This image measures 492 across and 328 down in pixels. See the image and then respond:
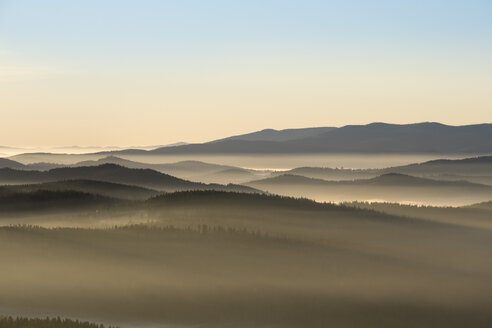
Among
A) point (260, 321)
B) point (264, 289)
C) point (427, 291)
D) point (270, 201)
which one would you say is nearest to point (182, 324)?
point (260, 321)

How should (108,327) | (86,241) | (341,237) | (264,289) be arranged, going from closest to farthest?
(108,327), (264,289), (86,241), (341,237)

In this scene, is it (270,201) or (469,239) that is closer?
(469,239)

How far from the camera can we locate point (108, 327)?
2611 inches

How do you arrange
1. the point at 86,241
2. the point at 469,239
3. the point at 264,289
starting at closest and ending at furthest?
the point at 264,289 → the point at 86,241 → the point at 469,239

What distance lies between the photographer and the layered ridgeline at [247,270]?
7775 centimetres

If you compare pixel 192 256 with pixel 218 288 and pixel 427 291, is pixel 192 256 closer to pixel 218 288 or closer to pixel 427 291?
pixel 218 288

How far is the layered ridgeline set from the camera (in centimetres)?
7775

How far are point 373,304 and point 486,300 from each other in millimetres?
13240

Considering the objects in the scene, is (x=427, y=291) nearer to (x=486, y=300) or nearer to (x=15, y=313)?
(x=486, y=300)

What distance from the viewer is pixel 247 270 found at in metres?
101

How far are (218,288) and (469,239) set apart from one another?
71.2 m

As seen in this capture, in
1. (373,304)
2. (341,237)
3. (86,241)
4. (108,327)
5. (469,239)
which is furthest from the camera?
(469,239)

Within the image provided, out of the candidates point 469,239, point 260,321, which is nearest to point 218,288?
point 260,321

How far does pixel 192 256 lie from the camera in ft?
356
